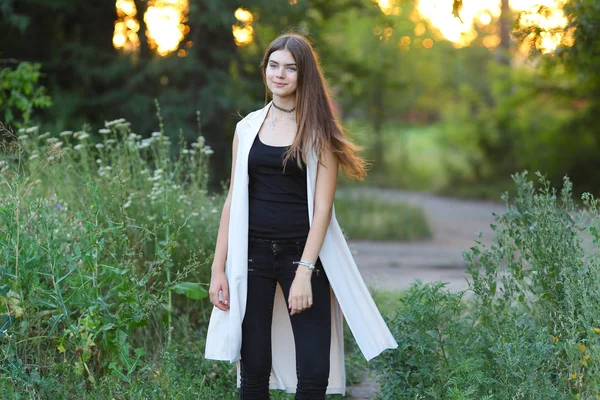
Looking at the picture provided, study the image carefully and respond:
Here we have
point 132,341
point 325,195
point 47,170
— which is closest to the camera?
point 325,195

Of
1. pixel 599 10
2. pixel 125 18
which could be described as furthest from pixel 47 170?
pixel 125 18

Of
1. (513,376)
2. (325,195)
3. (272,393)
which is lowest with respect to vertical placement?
(272,393)

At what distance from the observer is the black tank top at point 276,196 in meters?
3.15

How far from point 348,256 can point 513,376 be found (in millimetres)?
952

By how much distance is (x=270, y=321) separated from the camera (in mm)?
3268

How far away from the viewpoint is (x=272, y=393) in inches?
155

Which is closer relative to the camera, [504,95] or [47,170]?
[47,170]

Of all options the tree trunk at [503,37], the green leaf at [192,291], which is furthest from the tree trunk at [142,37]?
the tree trunk at [503,37]

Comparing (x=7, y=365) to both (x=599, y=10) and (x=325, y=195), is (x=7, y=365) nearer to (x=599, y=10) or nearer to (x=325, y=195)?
(x=325, y=195)

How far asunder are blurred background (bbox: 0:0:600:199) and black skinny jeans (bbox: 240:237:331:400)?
1127 millimetres

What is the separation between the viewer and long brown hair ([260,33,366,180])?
313cm

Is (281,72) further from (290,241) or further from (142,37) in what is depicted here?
(142,37)

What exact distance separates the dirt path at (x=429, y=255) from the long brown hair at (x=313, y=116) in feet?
5.67

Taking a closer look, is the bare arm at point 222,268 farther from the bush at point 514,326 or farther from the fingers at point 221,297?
the bush at point 514,326
